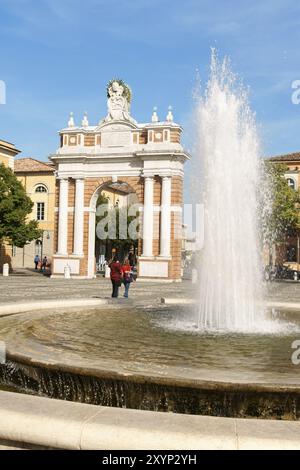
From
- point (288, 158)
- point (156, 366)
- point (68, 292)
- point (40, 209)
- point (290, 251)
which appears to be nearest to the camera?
point (156, 366)

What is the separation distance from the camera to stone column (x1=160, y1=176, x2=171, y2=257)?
124 ft

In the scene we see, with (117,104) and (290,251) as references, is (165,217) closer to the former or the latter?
(117,104)

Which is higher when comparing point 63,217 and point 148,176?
point 148,176

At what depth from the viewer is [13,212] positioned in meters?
41.0

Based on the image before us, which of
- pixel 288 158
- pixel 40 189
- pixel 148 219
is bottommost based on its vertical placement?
pixel 148 219

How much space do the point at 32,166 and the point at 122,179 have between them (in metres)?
23.7

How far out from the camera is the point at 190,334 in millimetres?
9336

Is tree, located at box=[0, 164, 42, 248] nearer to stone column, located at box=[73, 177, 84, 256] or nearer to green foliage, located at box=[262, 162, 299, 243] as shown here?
stone column, located at box=[73, 177, 84, 256]

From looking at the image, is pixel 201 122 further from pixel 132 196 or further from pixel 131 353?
pixel 132 196

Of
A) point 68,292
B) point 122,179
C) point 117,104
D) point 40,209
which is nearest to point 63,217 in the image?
point 122,179

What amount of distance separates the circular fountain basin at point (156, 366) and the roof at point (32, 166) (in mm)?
50122

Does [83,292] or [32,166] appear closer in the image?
[83,292]

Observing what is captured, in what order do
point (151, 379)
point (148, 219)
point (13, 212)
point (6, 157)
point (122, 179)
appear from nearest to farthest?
point (151, 379) < point (148, 219) < point (122, 179) < point (13, 212) < point (6, 157)

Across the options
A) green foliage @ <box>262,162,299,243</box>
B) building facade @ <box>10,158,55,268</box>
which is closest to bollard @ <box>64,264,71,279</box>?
green foliage @ <box>262,162,299,243</box>
